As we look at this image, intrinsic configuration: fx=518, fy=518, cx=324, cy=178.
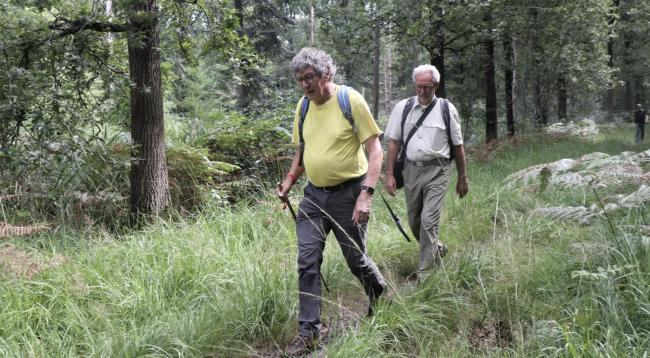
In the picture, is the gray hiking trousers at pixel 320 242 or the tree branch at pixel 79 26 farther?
the tree branch at pixel 79 26

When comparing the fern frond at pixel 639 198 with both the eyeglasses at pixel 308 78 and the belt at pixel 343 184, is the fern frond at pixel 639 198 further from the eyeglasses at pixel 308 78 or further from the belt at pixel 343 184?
the eyeglasses at pixel 308 78

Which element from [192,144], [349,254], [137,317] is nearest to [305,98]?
[349,254]

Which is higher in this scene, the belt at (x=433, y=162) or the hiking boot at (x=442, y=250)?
the belt at (x=433, y=162)

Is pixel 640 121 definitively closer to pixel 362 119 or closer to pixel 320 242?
pixel 362 119

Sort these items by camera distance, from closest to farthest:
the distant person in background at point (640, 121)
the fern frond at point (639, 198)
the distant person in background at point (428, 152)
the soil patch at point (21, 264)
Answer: the fern frond at point (639, 198), the soil patch at point (21, 264), the distant person in background at point (428, 152), the distant person in background at point (640, 121)

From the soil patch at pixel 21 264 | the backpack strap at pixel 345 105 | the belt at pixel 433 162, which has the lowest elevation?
the soil patch at pixel 21 264

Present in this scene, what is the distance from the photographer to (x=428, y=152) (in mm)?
4691

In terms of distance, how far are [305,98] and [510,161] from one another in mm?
9828

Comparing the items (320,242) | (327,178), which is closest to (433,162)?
(327,178)

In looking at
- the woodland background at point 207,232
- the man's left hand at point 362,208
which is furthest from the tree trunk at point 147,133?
the man's left hand at point 362,208

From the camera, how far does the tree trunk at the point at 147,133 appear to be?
6277 mm

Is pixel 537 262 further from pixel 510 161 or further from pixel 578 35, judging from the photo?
pixel 578 35

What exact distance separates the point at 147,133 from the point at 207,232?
182cm

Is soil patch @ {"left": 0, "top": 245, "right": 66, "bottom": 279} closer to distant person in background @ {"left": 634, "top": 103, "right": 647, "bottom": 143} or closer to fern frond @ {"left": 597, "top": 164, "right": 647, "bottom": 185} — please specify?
fern frond @ {"left": 597, "top": 164, "right": 647, "bottom": 185}
